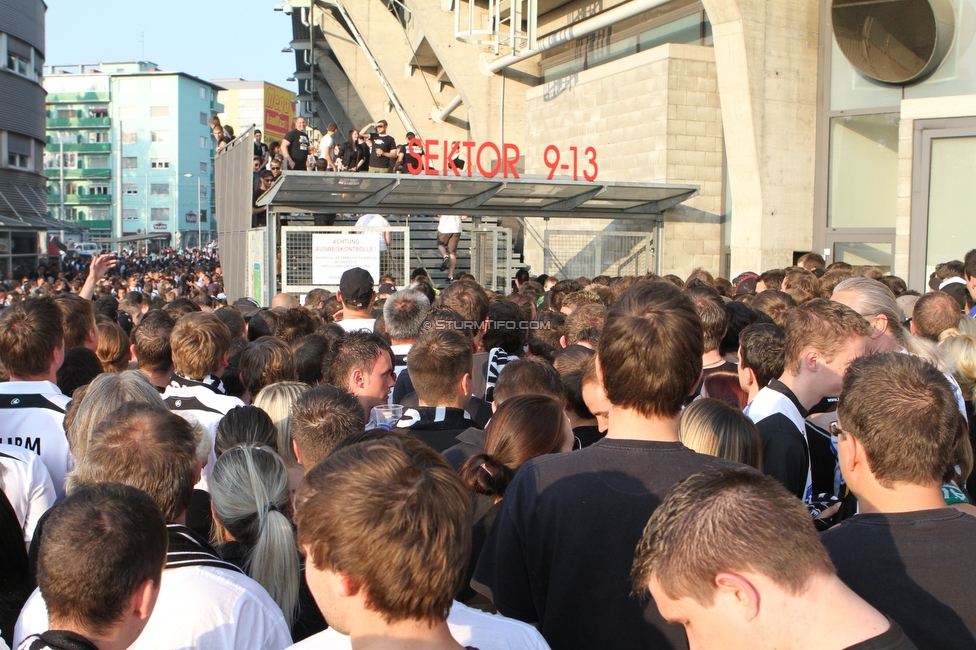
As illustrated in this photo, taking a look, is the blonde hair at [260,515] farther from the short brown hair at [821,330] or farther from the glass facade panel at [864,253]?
the glass facade panel at [864,253]

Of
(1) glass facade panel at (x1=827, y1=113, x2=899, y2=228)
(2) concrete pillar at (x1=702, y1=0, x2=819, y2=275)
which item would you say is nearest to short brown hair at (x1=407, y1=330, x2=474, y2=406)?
(2) concrete pillar at (x1=702, y1=0, x2=819, y2=275)

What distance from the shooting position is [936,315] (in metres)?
5.95

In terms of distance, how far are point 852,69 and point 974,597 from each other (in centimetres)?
1604

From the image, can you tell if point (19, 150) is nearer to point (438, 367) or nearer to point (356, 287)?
point (356, 287)

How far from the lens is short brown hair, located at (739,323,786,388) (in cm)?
435

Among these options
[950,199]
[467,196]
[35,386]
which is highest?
[467,196]

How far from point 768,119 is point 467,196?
→ 6.17 meters

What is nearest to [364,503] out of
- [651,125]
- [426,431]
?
[426,431]

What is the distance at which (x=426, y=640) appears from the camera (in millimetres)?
1717

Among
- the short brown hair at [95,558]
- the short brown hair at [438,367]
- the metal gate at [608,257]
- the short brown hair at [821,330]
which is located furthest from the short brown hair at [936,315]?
the metal gate at [608,257]

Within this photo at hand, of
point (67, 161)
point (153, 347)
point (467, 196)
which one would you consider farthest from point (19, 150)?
point (67, 161)

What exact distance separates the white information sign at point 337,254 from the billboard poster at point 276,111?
150ft

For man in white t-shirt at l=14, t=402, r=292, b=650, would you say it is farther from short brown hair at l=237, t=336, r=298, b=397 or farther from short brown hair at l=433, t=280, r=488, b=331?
short brown hair at l=433, t=280, r=488, b=331

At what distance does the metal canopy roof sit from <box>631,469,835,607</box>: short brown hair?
1286cm
